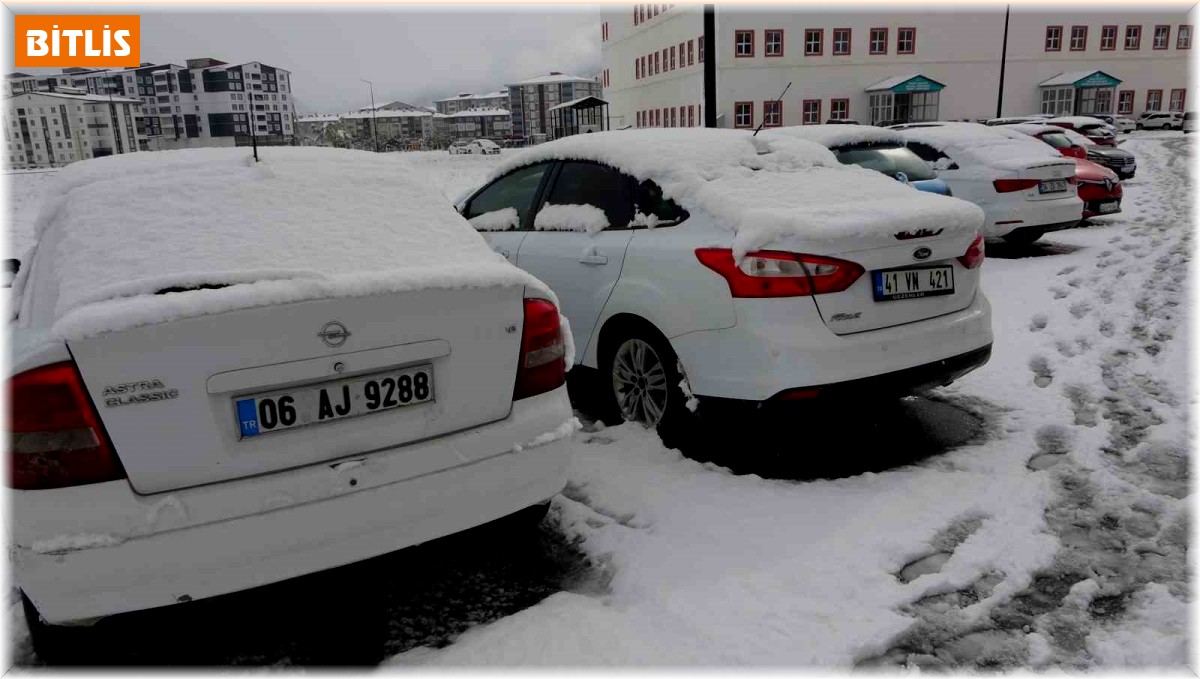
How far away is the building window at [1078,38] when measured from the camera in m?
50.2

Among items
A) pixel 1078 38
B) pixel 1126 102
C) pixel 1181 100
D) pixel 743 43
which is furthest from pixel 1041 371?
pixel 1181 100

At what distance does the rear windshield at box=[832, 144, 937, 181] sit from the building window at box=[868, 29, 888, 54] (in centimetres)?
4337

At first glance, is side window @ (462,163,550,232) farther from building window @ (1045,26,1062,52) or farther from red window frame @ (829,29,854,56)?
building window @ (1045,26,1062,52)

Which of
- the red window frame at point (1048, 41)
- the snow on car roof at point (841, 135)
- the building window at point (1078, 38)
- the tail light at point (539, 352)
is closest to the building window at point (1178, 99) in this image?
the building window at point (1078, 38)

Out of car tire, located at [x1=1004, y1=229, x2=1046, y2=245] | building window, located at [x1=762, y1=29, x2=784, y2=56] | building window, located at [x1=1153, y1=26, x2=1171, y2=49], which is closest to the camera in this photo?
car tire, located at [x1=1004, y1=229, x2=1046, y2=245]

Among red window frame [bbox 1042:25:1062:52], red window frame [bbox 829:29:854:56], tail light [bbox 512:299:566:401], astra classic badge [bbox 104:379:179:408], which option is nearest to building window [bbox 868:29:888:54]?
red window frame [bbox 829:29:854:56]

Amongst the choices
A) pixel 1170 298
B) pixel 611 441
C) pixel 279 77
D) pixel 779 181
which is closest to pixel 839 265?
pixel 779 181

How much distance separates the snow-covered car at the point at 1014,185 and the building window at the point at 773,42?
38.5 m

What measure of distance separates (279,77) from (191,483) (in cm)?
7565

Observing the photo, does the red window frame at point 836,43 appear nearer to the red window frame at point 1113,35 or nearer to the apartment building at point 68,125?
the red window frame at point 1113,35

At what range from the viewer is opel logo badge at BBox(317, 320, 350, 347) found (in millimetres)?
2340

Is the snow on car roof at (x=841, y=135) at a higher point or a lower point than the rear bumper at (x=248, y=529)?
higher

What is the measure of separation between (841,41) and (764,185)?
1866 inches

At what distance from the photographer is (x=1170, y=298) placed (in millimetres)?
7066
